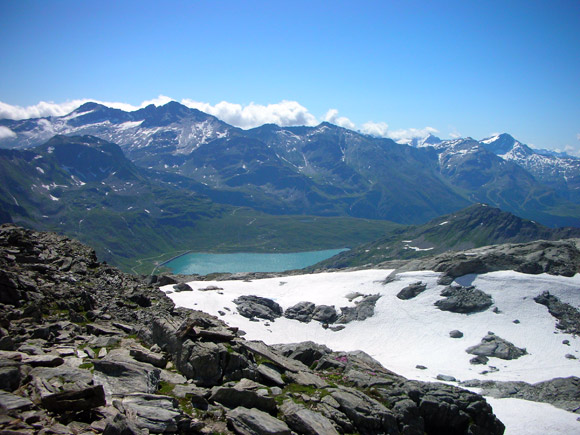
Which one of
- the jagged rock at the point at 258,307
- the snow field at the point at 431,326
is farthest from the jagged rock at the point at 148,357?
the jagged rock at the point at 258,307

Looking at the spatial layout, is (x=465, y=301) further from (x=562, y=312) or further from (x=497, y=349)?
(x=562, y=312)

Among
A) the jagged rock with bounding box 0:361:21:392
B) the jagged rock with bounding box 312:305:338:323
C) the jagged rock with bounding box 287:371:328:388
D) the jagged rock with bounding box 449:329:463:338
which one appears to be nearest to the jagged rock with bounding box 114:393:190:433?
the jagged rock with bounding box 0:361:21:392

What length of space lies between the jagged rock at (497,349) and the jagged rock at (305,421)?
4767cm

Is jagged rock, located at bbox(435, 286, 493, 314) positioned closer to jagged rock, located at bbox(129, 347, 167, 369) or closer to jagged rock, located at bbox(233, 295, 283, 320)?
jagged rock, located at bbox(233, 295, 283, 320)

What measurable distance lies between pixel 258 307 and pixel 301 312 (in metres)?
8.02

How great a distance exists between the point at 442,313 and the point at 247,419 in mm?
60523

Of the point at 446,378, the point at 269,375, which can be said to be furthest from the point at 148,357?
the point at 446,378

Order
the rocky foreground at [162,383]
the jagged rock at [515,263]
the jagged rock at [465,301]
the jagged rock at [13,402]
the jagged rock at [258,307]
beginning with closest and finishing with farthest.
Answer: the jagged rock at [13,402] < the rocky foreground at [162,383] < the jagged rock at [258,307] < the jagged rock at [465,301] < the jagged rock at [515,263]

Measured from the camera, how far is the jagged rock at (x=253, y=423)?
1633cm

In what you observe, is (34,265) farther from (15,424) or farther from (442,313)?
(442,313)

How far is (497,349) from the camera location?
58.2 m

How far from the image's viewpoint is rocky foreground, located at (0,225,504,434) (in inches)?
560

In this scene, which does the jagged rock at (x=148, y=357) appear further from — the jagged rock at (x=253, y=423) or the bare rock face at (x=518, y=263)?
the bare rock face at (x=518, y=263)

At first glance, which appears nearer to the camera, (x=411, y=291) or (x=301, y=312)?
(x=301, y=312)
